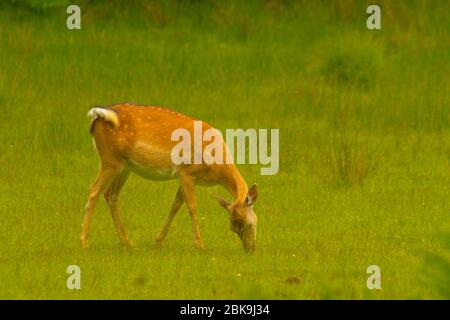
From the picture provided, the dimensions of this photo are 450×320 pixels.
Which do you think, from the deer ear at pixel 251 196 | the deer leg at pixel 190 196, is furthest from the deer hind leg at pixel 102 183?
the deer ear at pixel 251 196

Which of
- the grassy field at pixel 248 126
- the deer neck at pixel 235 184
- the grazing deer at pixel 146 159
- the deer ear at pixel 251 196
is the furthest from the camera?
the grazing deer at pixel 146 159

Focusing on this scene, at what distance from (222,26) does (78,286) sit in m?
12.7

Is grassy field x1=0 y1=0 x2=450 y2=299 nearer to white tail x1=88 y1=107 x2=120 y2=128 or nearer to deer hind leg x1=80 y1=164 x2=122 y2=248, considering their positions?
deer hind leg x1=80 y1=164 x2=122 y2=248

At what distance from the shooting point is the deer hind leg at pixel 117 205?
49.4 ft

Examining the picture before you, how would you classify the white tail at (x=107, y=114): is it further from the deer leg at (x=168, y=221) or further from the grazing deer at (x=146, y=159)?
the deer leg at (x=168, y=221)

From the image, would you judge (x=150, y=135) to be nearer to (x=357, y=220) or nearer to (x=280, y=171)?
(x=357, y=220)

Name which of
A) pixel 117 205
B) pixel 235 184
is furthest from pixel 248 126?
pixel 235 184

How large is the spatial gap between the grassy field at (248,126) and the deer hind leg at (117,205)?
0.47 feet

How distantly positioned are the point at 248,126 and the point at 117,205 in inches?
256

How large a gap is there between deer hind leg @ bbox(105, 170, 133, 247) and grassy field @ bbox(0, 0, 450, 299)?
0.47 ft

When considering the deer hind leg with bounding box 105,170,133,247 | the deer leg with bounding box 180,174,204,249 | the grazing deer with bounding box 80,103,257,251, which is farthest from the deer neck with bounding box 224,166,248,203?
the deer hind leg with bounding box 105,170,133,247

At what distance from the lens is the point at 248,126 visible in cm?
2155

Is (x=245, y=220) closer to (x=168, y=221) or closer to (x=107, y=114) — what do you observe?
(x=168, y=221)

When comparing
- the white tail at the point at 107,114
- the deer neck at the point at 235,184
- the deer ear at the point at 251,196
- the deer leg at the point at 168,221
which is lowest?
the deer leg at the point at 168,221
